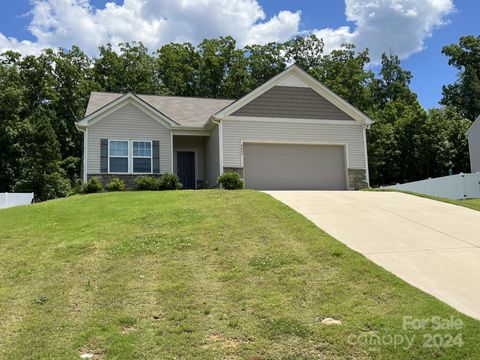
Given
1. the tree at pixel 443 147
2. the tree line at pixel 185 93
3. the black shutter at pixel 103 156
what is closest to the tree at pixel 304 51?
the tree line at pixel 185 93

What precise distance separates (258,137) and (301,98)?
2812 millimetres

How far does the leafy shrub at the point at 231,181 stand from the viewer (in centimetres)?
1867

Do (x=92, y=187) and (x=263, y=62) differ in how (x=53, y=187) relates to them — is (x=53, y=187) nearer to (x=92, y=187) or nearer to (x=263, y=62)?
(x=92, y=187)

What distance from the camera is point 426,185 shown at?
877 inches

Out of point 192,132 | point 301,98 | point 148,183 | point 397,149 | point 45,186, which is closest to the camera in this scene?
point 148,183

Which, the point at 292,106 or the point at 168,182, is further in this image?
the point at 292,106

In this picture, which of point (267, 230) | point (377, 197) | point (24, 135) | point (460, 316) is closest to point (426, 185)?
point (377, 197)

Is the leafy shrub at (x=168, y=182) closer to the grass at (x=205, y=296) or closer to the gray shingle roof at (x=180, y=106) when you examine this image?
the gray shingle roof at (x=180, y=106)

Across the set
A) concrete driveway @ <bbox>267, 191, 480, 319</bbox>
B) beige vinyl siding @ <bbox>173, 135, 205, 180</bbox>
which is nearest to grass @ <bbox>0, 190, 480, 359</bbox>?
concrete driveway @ <bbox>267, 191, 480, 319</bbox>

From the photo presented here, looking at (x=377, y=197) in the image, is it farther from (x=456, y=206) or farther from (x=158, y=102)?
(x=158, y=102)

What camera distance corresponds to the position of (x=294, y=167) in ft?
70.2

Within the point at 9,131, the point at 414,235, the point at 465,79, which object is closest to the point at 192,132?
the point at 414,235

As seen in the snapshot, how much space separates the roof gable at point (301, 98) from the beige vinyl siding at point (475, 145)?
12523 millimetres

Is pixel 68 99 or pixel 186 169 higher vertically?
pixel 68 99
